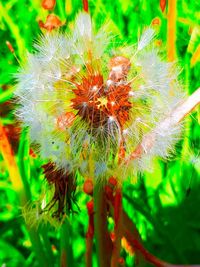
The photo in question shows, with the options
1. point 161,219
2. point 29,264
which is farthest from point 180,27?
point 29,264

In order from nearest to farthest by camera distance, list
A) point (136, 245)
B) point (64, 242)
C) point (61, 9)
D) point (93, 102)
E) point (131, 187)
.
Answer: point (93, 102) → point (136, 245) → point (64, 242) → point (131, 187) → point (61, 9)

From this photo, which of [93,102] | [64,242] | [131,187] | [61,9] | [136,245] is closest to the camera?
[93,102]

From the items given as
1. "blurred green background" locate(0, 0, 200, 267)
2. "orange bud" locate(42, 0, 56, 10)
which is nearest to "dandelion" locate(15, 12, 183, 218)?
"blurred green background" locate(0, 0, 200, 267)

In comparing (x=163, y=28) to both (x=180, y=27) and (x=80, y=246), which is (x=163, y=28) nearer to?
(x=180, y=27)

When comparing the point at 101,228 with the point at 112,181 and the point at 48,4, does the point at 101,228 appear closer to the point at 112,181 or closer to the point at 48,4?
the point at 112,181

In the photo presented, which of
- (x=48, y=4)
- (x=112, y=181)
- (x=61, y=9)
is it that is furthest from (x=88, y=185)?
(x=61, y=9)

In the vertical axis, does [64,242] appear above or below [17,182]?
below

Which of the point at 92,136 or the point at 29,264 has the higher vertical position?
the point at 92,136
